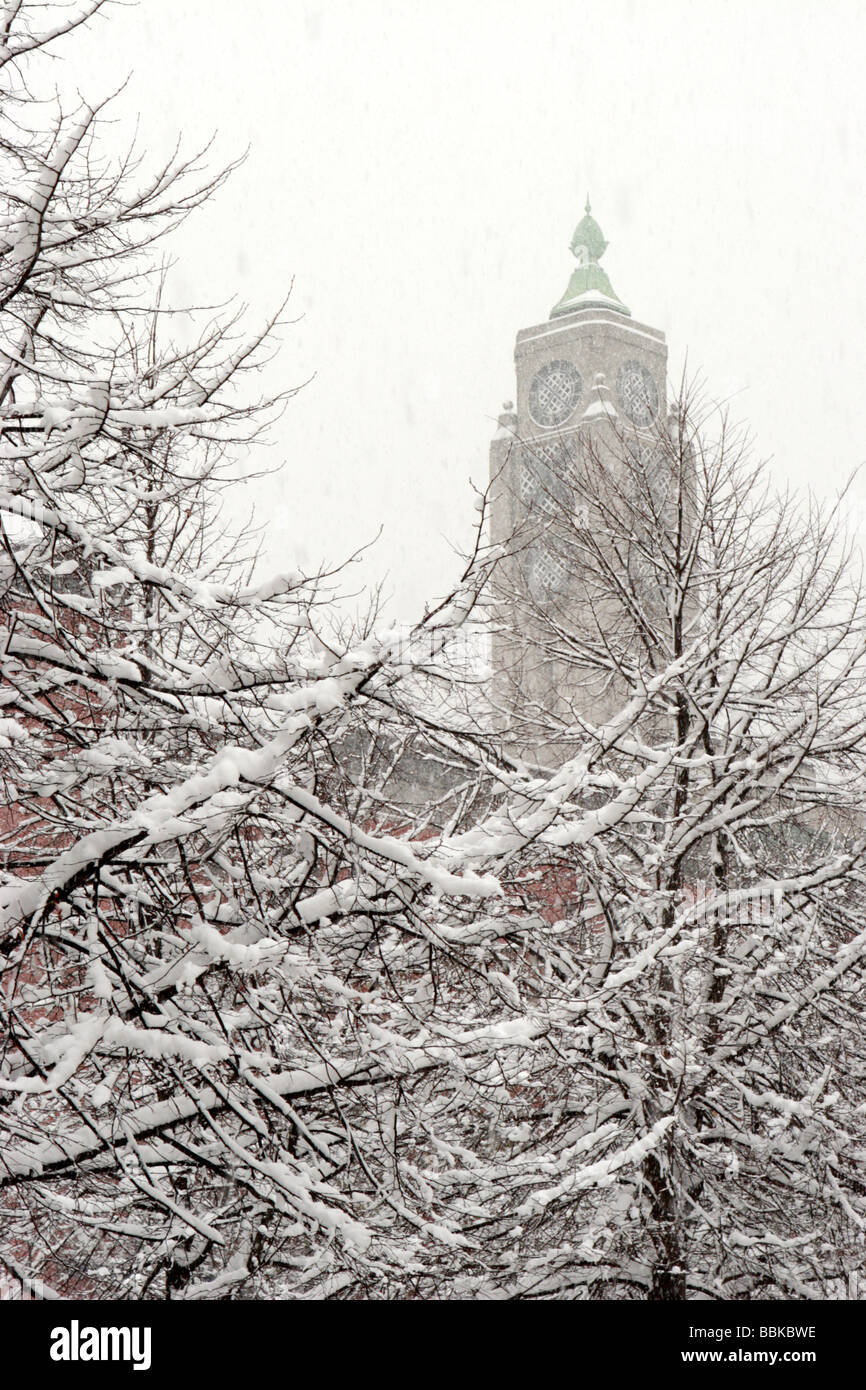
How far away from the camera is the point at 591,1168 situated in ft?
19.8

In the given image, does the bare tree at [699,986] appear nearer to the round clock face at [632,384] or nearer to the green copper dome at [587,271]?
the round clock face at [632,384]

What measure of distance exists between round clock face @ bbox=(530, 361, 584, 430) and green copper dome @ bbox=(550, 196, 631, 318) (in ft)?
10.4

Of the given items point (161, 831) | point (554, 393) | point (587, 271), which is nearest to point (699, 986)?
point (161, 831)

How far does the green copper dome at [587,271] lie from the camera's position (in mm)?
51875

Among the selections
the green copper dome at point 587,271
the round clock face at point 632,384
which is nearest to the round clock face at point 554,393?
the round clock face at point 632,384

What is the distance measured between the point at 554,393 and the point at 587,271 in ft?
31.8

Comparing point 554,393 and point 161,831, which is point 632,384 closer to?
point 554,393

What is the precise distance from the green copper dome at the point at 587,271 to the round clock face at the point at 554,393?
3.18 meters

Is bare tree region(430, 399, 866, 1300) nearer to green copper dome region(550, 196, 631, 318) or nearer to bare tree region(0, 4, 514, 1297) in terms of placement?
bare tree region(0, 4, 514, 1297)

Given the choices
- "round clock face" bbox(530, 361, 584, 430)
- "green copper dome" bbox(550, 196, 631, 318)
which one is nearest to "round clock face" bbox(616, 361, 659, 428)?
"round clock face" bbox(530, 361, 584, 430)

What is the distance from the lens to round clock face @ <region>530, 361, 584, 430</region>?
158 feet

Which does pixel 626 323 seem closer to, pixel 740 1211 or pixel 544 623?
pixel 544 623

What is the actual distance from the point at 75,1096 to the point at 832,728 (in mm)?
5849

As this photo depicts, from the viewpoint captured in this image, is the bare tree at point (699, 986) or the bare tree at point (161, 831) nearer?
the bare tree at point (161, 831)
